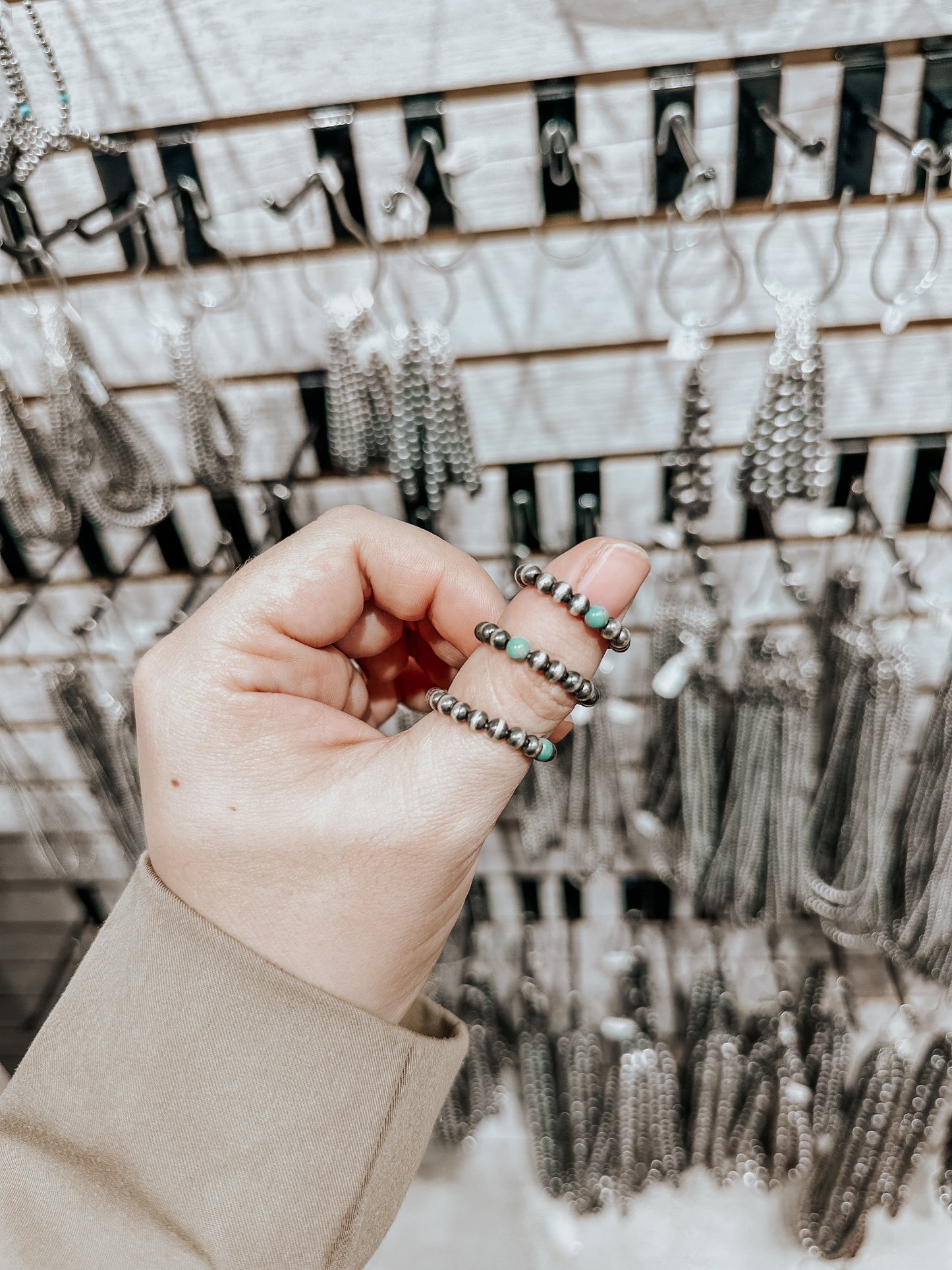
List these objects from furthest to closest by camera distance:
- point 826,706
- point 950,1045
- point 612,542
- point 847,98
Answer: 1. point 950,1045
2. point 826,706
3. point 847,98
4. point 612,542

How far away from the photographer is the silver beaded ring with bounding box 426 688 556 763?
1.63 feet

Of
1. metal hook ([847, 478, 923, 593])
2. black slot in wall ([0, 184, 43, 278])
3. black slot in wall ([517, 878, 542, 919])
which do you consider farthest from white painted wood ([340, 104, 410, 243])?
black slot in wall ([517, 878, 542, 919])

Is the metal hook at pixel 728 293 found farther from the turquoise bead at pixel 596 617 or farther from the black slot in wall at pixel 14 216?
the black slot in wall at pixel 14 216

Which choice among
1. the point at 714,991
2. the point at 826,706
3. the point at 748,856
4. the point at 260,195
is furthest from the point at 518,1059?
the point at 260,195

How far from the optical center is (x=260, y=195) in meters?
0.75

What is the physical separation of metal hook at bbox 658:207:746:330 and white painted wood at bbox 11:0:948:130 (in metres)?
0.13

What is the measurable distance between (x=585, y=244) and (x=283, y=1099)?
0.75 metres

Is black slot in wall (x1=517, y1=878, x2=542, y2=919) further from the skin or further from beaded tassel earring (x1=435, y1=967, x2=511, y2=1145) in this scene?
the skin

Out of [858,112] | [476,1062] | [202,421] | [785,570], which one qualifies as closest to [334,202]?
[202,421]

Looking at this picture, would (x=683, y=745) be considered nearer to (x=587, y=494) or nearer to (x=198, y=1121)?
(x=587, y=494)

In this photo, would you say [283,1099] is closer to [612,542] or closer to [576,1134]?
[612,542]

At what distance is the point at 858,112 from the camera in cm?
67

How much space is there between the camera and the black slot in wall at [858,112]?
25.7 inches

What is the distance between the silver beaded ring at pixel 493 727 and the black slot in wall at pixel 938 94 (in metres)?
0.63
